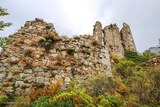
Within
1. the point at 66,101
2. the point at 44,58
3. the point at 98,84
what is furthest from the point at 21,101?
the point at 98,84

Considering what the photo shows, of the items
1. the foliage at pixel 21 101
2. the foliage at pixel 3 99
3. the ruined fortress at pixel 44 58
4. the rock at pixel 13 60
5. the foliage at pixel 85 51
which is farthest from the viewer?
the foliage at pixel 85 51

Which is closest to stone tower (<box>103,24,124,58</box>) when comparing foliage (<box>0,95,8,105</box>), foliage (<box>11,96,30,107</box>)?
foliage (<box>11,96,30,107</box>)

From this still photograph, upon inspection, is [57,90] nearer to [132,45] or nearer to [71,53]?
[71,53]

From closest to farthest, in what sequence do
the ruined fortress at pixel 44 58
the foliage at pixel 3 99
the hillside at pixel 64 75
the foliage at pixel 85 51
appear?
the hillside at pixel 64 75
the foliage at pixel 3 99
the ruined fortress at pixel 44 58
the foliage at pixel 85 51

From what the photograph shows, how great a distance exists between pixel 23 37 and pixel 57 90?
13.6ft

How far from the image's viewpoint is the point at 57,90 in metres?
9.70

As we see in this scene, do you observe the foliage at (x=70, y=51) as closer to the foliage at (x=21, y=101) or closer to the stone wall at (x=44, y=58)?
the stone wall at (x=44, y=58)

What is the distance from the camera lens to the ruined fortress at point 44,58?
1101 centimetres

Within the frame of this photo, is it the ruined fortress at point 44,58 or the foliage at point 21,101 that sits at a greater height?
the ruined fortress at point 44,58

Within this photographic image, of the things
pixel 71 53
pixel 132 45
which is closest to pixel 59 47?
pixel 71 53

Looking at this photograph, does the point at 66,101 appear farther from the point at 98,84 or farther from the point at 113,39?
the point at 113,39

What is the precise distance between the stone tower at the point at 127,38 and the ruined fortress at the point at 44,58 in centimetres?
4126

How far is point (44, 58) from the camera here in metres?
12.0

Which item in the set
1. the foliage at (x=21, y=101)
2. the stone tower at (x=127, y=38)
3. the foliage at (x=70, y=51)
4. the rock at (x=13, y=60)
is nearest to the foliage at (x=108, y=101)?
the foliage at (x=21, y=101)
